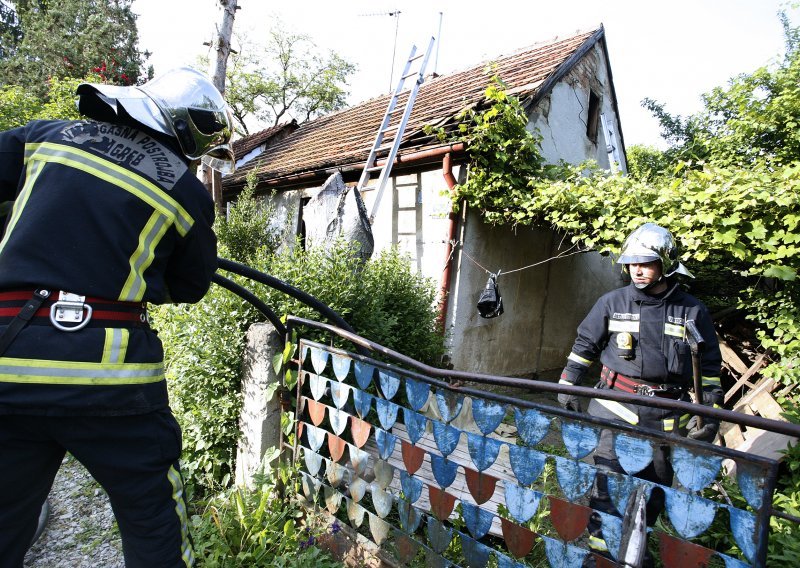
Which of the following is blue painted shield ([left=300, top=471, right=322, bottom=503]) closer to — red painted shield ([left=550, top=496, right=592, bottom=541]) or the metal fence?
the metal fence

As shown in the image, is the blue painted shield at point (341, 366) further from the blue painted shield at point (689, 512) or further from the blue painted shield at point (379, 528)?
the blue painted shield at point (689, 512)

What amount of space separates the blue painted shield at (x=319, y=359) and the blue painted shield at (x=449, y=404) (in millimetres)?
808

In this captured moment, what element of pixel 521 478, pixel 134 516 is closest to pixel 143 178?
pixel 134 516

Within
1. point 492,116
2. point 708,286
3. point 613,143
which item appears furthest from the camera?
point 613,143

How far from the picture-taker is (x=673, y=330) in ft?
8.33

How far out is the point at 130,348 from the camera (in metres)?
1.48

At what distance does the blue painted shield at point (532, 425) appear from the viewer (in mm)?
1584

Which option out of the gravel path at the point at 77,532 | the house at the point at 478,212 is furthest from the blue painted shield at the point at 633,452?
the house at the point at 478,212

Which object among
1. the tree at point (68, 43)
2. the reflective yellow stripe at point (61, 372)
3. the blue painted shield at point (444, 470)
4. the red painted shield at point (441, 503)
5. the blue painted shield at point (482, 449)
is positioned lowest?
the red painted shield at point (441, 503)

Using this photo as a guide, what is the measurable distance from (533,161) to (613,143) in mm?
4984

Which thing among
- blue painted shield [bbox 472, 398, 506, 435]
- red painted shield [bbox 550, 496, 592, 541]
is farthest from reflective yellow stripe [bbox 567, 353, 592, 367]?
red painted shield [bbox 550, 496, 592, 541]

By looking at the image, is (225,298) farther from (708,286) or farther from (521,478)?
(708,286)

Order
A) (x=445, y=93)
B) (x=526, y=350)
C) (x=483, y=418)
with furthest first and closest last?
(x=445, y=93) < (x=526, y=350) < (x=483, y=418)

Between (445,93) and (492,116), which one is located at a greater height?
(445,93)
